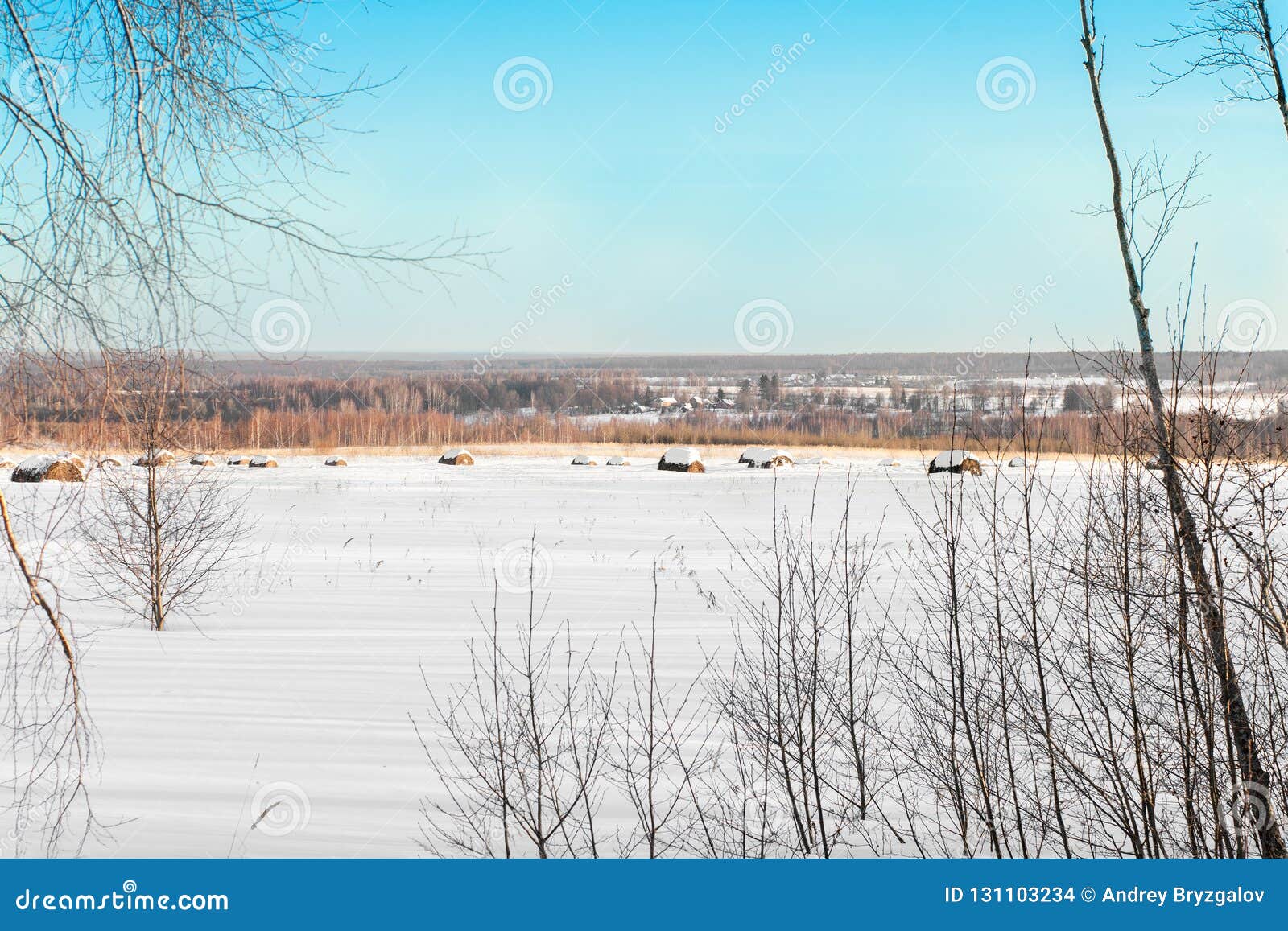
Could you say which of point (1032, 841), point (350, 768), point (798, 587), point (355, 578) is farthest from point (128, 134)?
point (355, 578)

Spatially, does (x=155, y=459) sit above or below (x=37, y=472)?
above

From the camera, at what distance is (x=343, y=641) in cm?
1202

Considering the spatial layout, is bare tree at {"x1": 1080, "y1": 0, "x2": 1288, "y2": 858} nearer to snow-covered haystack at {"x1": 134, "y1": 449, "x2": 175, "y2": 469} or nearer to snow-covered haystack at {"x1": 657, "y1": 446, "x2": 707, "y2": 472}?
snow-covered haystack at {"x1": 134, "y1": 449, "x2": 175, "y2": 469}

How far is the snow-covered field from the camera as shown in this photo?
6.64 meters

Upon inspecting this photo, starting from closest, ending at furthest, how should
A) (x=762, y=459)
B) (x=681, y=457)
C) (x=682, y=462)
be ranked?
1. (x=682, y=462)
2. (x=681, y=457)
3. (x=762, y=459)

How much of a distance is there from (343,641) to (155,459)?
3.29 metres

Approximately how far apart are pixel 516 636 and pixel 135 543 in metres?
5.27

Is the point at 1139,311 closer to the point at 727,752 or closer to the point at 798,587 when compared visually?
the point at 727,752

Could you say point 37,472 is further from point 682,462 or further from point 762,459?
point 762,459

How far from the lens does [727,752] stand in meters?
7.83

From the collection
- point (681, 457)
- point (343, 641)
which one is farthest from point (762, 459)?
point (343, 641)

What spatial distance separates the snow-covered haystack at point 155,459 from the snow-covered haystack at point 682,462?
33.5 m

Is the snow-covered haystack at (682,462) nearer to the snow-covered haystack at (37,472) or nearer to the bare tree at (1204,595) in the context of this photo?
the snow-covered haystack at (37,472)

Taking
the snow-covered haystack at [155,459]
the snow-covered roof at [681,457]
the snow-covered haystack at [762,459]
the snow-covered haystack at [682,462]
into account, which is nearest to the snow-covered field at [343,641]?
the snow-covered haystack at [155,459]
